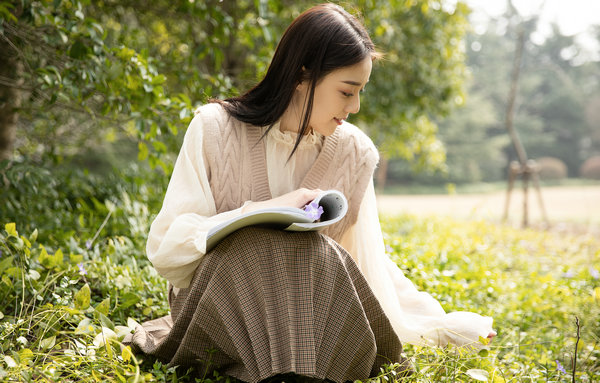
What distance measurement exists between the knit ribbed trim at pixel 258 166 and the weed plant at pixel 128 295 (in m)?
0.68

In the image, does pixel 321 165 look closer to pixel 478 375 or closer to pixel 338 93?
pixel 338 93

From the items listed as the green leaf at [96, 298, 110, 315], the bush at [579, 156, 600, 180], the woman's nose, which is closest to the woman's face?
the woman's nose

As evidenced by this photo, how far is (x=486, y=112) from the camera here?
2877 centimetres

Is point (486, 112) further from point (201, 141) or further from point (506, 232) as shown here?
point (201, 141)

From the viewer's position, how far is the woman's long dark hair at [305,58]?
1897 millimetres

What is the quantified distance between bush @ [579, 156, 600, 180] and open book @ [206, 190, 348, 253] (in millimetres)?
27533

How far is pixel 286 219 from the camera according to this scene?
1574 mm

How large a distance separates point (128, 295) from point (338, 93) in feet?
4.44

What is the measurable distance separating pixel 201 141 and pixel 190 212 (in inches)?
10.7

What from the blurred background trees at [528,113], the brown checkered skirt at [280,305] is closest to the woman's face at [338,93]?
the brown checkered skirt at [280,305]

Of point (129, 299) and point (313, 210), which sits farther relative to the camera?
point (129, 299)

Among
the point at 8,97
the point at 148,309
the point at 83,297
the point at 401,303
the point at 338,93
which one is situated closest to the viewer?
the point at 338,93

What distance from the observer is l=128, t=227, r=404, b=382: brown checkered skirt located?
160 cm

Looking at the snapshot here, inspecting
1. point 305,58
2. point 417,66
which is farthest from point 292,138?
point 417,66
